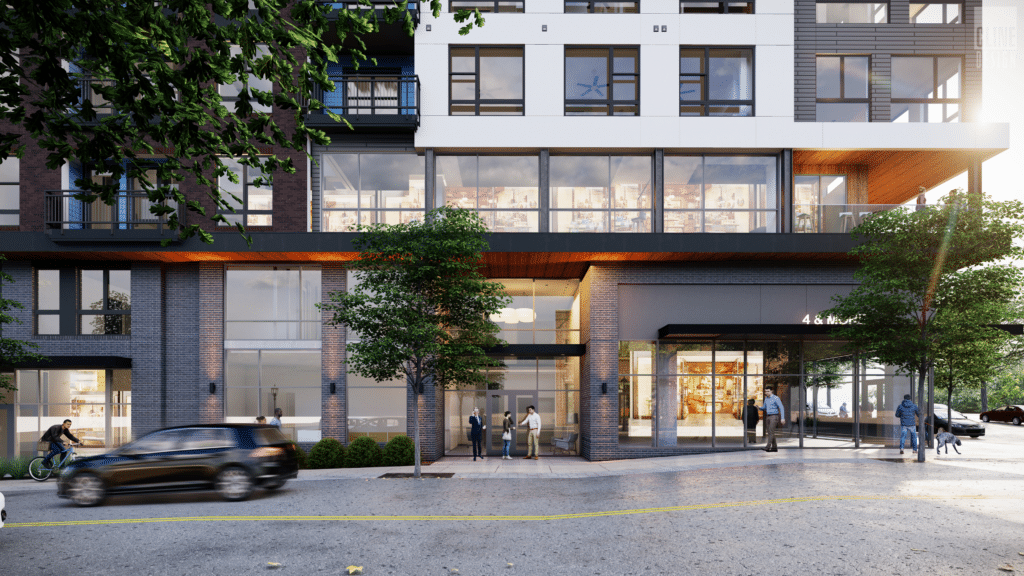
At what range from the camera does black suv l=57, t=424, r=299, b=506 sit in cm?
1190

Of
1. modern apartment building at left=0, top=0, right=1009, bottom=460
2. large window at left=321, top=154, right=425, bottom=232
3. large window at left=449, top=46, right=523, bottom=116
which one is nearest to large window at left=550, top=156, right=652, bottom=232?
modern apartment building at left=0, top=0, right=1009, bottom=460

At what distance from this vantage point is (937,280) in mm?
14914

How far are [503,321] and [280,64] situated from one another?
15.2 meters

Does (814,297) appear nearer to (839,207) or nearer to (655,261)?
(839,207)

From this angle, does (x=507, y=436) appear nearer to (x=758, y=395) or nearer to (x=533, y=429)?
(x=533, y=429)

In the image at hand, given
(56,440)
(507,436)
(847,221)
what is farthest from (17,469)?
(847,221)

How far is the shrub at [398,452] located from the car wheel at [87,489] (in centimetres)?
768

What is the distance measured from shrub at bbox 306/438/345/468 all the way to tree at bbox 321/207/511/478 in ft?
10.0

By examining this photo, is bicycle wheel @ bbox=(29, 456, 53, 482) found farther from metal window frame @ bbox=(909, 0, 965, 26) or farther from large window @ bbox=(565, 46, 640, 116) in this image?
metal window frame @ bbox=(909, 0, 965, 26)

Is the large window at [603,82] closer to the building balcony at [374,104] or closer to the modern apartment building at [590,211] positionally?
the modern apartment building at [590,211]

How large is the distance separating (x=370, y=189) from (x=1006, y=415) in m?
43.2

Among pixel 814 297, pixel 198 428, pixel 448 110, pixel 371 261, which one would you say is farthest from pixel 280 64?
pixel 814 297

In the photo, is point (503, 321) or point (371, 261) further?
point (503, 321)

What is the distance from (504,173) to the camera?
65.8 ft
